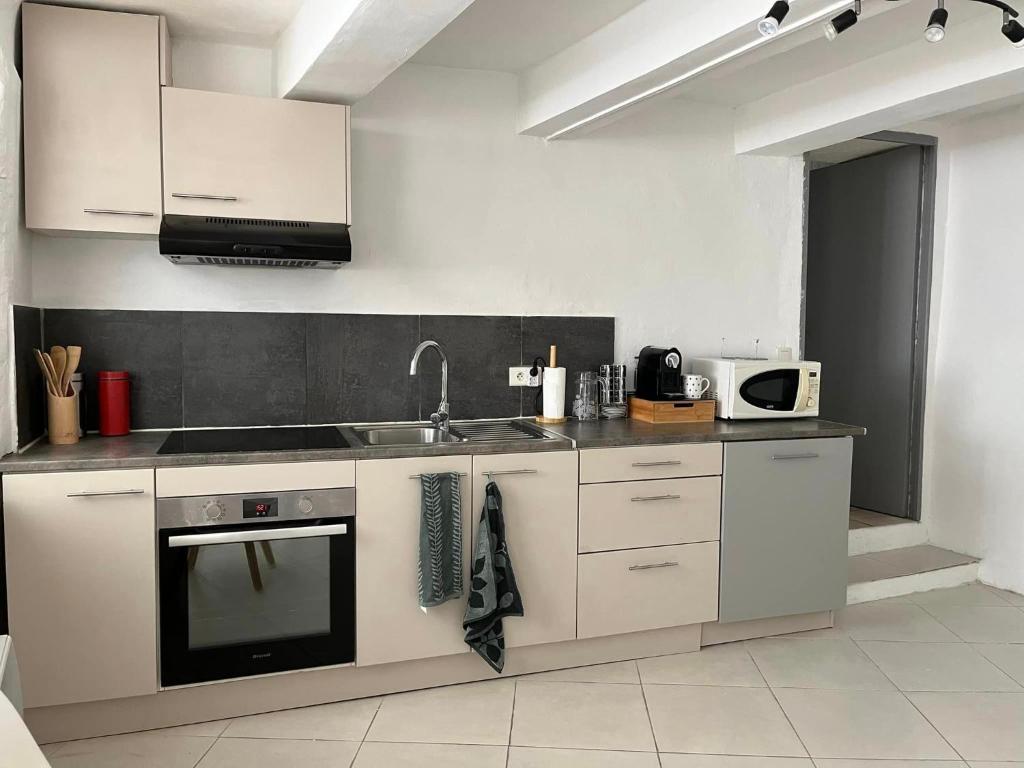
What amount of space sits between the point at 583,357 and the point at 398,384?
2.80 feet

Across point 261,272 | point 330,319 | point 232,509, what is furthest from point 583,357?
point 232,509

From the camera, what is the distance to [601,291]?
12.2ft

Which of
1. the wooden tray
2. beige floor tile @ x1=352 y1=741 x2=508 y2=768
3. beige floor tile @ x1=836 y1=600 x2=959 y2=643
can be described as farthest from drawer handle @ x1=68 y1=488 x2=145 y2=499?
beige floor tile @ x1=836 y1=600 x2=959 y2=643

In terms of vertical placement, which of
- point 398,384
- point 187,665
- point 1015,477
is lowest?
point 187,665

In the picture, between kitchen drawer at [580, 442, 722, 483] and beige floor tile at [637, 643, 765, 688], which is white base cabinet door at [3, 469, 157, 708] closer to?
kitchen drawer at [580, 442, 722, 483]

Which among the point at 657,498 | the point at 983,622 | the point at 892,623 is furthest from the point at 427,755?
the point at 983,622

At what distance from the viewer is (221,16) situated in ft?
9.09

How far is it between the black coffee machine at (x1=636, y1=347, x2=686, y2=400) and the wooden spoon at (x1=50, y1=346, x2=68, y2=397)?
225 centimetres

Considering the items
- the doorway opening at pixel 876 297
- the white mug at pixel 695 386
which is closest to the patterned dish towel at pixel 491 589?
the white mug at pixel 695 386

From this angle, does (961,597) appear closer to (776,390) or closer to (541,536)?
(776,390)

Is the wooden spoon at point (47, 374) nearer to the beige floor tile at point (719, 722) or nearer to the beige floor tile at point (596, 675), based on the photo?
the beige floor tile at point (596, 675)

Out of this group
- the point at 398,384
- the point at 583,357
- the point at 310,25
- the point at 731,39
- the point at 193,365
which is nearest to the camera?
the point at 731,39

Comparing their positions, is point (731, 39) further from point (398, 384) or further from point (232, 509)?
point (232, 509)

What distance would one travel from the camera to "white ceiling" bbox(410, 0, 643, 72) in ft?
8.98
